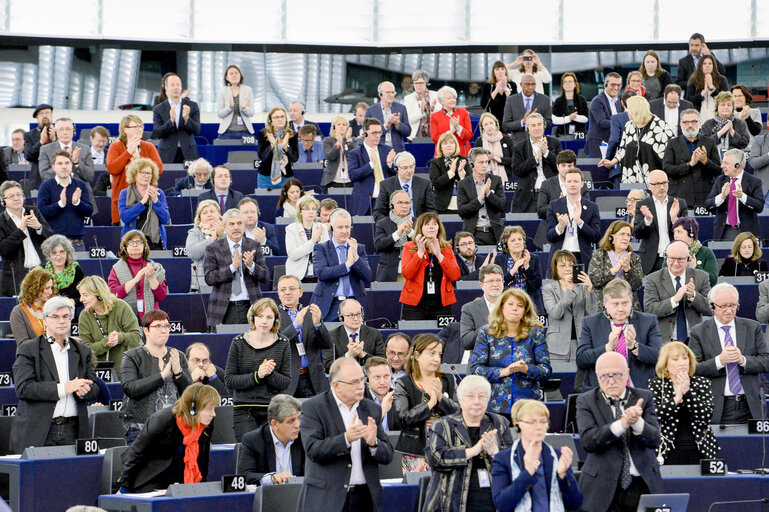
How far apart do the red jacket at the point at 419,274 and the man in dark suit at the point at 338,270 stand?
0.30 meters

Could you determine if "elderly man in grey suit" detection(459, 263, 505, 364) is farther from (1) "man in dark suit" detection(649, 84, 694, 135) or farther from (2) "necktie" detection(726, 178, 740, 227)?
(1) "man in dark suit" detection(649, 84, 694, 135)

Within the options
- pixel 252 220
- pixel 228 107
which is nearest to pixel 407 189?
pixel 252 220

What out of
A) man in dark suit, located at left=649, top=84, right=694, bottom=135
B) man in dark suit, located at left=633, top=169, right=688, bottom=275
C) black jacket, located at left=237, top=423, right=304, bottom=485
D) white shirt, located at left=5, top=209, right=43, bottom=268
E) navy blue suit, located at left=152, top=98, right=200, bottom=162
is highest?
man in dark suit, located at left=649, top=84, right=694, bottom=135

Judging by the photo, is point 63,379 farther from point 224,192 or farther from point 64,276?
point 224,192

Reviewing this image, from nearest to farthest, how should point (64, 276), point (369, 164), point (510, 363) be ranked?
point (510, 363)
point (64, 276)
point (369, 164)

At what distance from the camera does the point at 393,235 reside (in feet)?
34.9

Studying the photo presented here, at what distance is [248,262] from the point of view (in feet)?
32.4

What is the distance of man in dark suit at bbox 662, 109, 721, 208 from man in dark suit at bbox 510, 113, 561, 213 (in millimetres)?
1008

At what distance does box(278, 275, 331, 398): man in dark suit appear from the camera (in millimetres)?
9109

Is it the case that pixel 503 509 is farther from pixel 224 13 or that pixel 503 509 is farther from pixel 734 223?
pixel 224 13

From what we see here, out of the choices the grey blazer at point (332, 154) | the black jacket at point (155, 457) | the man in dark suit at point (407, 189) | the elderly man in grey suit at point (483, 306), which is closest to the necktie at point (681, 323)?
the elderly man in grey suit at point (483, 306)

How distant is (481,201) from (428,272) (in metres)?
1.76

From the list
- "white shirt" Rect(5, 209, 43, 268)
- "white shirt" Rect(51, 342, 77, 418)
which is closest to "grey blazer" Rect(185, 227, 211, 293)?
"white shirt" Rect(5, 209, 43, 268)

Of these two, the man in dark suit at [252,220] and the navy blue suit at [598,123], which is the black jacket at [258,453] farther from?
the navy blue suit at [598,123]
